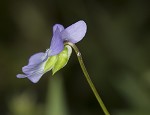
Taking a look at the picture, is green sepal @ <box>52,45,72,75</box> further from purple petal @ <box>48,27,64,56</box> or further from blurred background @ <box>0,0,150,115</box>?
blurred background @ <box>0,0,150,115</box>

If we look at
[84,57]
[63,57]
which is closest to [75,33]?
[63,57]

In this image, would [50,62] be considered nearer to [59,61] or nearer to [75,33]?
[59,61]

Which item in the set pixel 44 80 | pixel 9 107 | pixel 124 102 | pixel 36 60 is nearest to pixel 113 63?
pixel 124 102

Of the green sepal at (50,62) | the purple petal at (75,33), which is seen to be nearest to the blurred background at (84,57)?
the green sepal at (50,62)

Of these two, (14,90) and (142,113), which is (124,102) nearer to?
(142,113)

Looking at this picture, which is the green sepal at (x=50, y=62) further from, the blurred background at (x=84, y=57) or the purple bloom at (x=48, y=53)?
the blurred background at (x=84, y=57)

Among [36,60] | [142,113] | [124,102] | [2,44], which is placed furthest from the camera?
[2,44]
